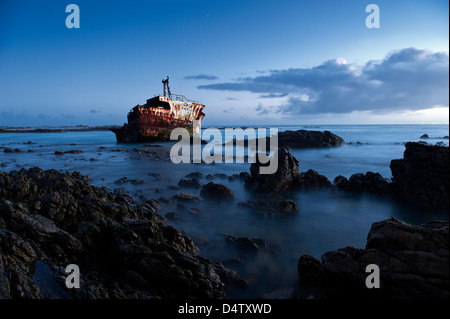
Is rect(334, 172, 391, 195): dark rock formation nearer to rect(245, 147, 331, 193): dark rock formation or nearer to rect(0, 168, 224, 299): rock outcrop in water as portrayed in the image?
rect(245, 147, 331, 193): dark rock formation

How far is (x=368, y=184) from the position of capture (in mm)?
12203

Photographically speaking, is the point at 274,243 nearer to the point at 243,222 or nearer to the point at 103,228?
the point at 243,222

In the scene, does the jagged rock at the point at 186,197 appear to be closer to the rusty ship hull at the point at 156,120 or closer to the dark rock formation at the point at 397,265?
the dark rock formation at the point at 397,265

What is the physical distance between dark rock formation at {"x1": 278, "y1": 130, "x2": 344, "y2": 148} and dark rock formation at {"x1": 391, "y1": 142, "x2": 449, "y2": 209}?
31.1 m

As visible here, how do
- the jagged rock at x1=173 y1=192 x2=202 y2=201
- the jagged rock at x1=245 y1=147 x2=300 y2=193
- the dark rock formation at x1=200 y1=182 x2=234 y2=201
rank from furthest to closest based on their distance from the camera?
1. the jagged rock at x1=245 y1=147 x2=300 y2=193
2. the dark rock formation at x1=200 y1=182 x2=234 y2=201
3. the jagged rock at x1=173 y1=192 x2=202 y2=201

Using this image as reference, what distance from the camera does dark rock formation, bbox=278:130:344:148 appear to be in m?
40.8

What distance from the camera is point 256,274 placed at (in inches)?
235

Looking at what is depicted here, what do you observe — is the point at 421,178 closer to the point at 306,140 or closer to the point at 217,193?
the point at 217,193

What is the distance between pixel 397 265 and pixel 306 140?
39079 millimetres

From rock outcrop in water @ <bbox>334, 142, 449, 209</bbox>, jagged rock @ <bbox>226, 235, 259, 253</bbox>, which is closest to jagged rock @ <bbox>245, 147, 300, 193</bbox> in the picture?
rock outcrop in water @ <bbox>334, 142, 449, 209</bbox>

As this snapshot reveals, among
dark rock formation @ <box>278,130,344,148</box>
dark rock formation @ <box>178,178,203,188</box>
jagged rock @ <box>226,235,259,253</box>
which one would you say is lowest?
jagged rock @ <box>226,235,259,253</box>

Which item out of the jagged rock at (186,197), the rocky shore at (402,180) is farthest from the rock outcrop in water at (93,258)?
the rocky shore at (402,180)

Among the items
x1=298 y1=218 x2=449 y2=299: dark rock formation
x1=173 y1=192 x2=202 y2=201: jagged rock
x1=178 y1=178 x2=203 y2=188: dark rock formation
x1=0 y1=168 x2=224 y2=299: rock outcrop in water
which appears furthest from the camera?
x1=178 y1=178 x2=203 y2=188: dark rock formation
